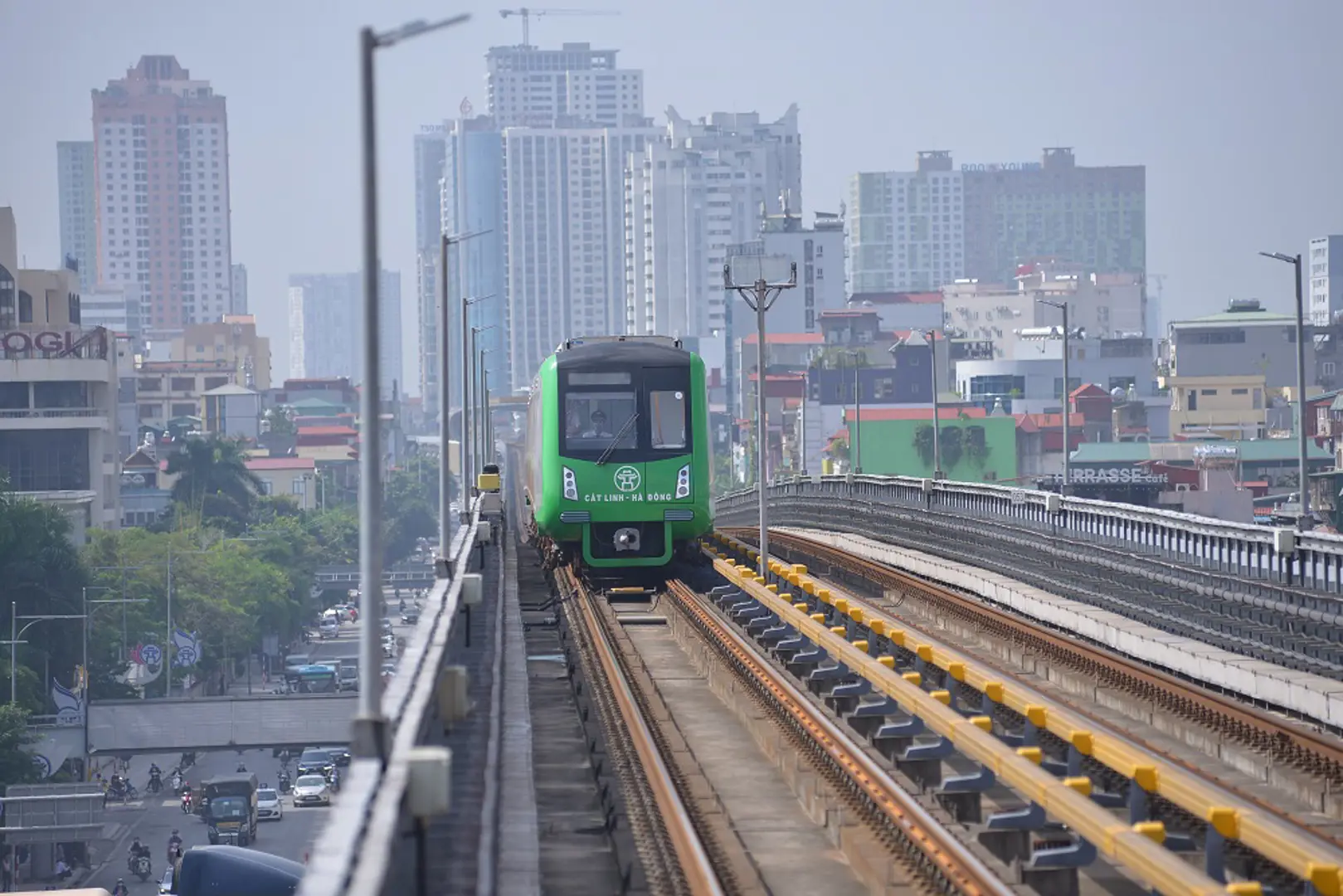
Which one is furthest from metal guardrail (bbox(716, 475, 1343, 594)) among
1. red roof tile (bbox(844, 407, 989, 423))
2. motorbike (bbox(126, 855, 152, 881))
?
red roof tile (bbox(844, 407, 989, 423))

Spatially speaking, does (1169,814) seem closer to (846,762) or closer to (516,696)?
(846,762)

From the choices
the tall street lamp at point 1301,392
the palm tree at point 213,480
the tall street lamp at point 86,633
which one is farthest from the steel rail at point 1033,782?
the palm tree at point 213,480

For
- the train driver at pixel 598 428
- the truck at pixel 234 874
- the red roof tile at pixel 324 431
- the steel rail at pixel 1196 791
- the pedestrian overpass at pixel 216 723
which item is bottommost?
the pedestrian overpass at pixel 216 723

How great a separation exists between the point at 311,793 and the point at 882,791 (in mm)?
54956

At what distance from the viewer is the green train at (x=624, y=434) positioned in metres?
30.7

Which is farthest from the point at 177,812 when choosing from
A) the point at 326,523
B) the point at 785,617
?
the point at 326,523

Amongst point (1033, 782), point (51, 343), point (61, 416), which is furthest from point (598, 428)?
point (51, 343)

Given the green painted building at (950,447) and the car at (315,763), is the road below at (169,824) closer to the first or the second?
the car at (315,763)

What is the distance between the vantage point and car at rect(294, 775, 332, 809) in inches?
2717

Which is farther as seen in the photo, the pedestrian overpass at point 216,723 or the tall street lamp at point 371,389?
the pedestrian overpass at point 216,723

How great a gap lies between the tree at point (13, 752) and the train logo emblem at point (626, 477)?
91.4ft

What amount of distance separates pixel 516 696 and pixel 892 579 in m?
15.8

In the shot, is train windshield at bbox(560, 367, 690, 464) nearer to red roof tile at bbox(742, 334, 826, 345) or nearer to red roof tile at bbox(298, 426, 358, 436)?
red roof tile at bbox(742, 334, 826, 345)

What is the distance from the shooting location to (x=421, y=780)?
1066 cm
